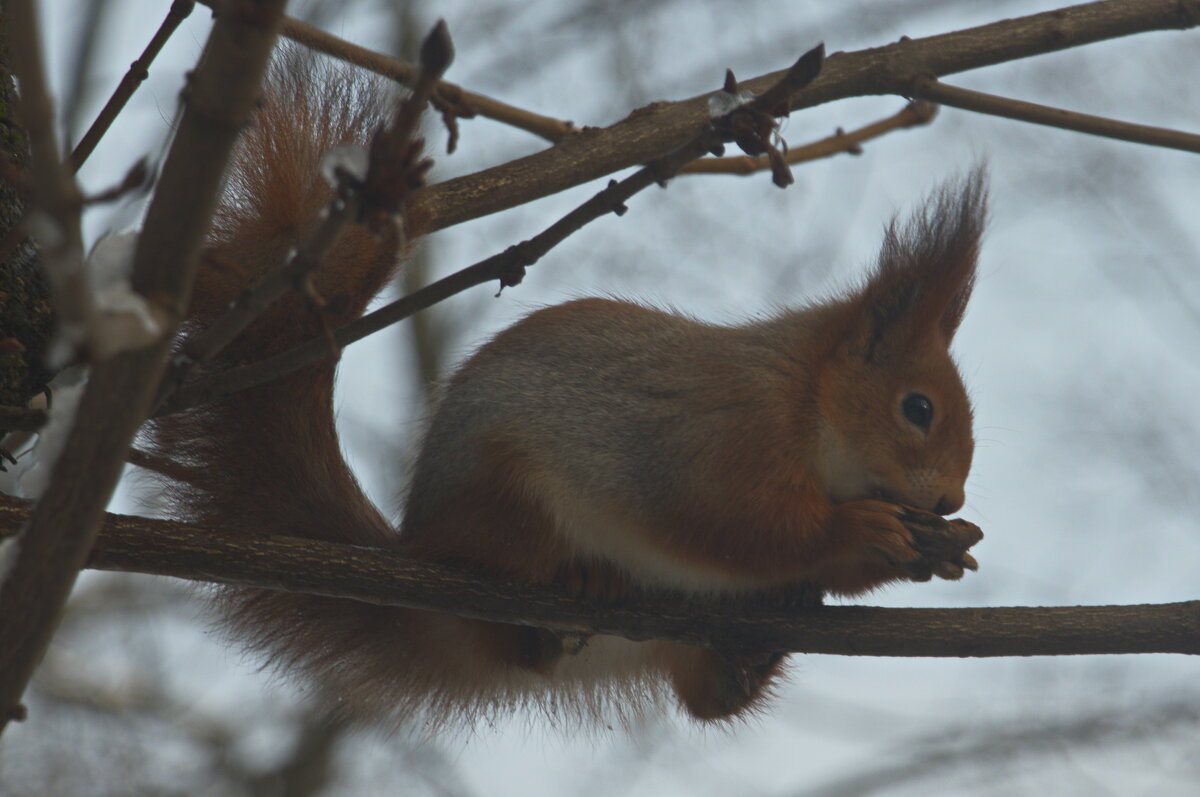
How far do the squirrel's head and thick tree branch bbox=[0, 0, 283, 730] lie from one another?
2.25 meters

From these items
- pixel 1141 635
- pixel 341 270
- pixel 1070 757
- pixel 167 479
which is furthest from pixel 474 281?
pixel 1070 757

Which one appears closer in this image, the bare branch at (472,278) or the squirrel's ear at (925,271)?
the bare branch at (472,278)

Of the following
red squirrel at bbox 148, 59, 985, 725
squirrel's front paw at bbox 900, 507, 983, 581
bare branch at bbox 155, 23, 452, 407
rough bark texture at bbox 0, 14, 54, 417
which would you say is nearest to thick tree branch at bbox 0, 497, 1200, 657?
red squirrel at bbox 148, 59, 985, 725

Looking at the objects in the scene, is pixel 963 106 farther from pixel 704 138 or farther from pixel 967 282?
pixel 704 138

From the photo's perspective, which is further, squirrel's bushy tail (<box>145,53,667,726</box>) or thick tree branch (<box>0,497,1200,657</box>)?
squirrel's bushy tail (<box>145,53,667,726</box>)

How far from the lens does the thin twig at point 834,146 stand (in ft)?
13.4

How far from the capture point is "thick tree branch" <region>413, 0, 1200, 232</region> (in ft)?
10.1

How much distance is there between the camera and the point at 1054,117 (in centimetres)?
307

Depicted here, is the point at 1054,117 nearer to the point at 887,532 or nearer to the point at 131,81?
the point at 887,532

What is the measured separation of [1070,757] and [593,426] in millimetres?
4847

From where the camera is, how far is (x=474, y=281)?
2037mm

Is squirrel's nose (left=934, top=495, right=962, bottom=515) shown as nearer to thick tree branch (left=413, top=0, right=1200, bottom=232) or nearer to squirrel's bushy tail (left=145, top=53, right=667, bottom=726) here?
thick tree branch (left=413, top=0, right=1200, bottom=232)

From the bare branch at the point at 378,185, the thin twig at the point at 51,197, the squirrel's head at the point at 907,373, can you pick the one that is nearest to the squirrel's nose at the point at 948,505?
the squirrel's head at the point at 907,373

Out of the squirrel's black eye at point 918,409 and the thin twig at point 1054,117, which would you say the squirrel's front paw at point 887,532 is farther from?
the thin twig at point 1054,117
